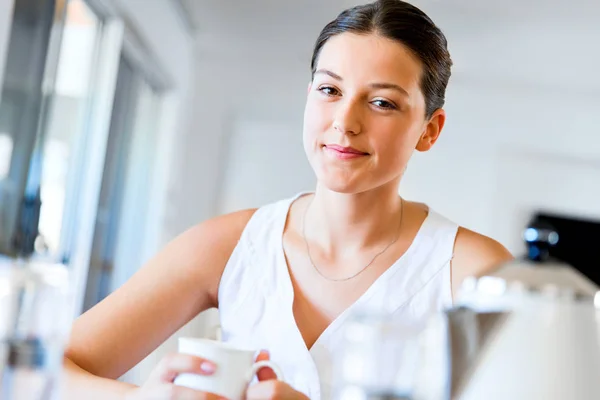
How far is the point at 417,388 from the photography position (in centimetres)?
53

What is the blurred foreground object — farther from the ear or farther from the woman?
the ear

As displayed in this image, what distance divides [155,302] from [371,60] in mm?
535

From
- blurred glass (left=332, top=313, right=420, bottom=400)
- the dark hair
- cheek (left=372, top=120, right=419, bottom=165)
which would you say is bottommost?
blurred glass (left=332, top=313, right=420, bottom=400)

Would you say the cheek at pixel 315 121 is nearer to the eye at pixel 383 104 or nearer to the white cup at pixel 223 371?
the eye at pixel 383 104

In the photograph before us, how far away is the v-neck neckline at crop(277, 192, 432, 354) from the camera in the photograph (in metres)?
1.21

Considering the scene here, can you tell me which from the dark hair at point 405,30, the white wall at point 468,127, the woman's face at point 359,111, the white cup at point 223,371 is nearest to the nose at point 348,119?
the woman's face at point 359,111

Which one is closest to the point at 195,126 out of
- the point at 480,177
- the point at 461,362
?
the point at 480,177

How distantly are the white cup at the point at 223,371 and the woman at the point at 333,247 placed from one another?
45cm

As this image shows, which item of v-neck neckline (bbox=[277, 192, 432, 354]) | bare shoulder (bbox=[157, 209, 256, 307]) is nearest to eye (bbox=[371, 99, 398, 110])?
v-neck neckline (bbox=[277, 192, 432, 354])

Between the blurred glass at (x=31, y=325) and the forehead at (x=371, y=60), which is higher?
the forehead at (x=371, y=60)

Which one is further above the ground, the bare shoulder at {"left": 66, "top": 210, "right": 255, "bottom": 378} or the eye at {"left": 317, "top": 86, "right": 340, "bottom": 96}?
the eye at {"left": 317, "top": 86, "right": 340, "bottom": 96}

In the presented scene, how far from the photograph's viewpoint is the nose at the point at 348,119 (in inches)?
46.8

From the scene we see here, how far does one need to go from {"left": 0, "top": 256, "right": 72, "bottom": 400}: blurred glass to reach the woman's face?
695 mm

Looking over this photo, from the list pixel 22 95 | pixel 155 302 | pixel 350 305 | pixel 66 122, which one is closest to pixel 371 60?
pixel 350 305
